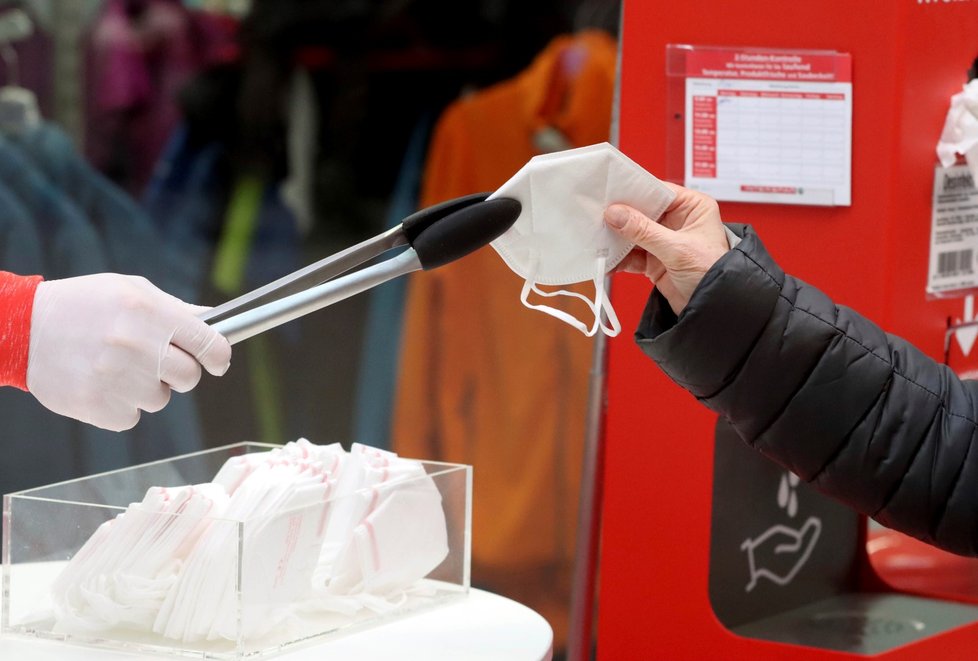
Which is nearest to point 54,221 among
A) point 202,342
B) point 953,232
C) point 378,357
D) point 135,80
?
point 135,80

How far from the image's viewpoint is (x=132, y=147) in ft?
9.14

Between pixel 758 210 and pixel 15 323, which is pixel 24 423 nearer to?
pixel 15 323

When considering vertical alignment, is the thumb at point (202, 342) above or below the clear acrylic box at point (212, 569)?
above

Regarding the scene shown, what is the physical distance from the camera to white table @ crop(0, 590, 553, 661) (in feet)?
4.38

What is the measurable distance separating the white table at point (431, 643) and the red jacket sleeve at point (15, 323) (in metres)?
0.30

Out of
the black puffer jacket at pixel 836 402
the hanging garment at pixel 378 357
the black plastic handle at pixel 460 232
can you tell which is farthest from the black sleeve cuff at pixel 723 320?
the hanging garment at pixel 378 357

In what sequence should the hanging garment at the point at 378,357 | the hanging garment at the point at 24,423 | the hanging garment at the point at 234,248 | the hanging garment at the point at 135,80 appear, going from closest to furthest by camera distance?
the hanging garment at the point at 24,423 → the hanging garment at the point at 135,80 → the hanging garment at the point at 234,248 → the hanging garment at the point at 378,357

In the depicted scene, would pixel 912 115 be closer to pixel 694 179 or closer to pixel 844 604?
pixel 694 179

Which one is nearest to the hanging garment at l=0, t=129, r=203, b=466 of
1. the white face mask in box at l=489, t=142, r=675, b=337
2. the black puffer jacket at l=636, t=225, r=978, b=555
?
the white face mask in box at l=489, t=142, r=675, b=337

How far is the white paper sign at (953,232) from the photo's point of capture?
1832 millimetres

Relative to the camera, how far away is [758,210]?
1.79 m

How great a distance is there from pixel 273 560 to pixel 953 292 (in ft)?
3.68

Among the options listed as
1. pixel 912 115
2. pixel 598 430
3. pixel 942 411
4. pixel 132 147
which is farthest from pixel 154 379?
pixel 132 147

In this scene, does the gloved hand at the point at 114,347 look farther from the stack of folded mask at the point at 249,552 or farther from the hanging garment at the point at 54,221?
the hanging garment at the point at 54,221
